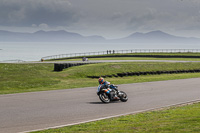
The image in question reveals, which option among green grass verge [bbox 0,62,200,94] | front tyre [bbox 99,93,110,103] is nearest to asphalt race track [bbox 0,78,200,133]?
front tyre [bbox 99,93,110,103]

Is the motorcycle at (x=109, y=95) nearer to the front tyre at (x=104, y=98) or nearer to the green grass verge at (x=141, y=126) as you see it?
the front tyre at (x=104, y=98)

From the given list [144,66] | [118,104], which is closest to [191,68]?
[144,66]

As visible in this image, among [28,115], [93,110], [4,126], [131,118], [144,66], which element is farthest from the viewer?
[144,66]

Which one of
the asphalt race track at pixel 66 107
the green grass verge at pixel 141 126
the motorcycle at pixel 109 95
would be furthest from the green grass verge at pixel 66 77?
the green grass verge at pixel 141 126

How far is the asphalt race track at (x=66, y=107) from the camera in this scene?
10602 millimetres

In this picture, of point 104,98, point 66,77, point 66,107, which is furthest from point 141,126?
point 66,77

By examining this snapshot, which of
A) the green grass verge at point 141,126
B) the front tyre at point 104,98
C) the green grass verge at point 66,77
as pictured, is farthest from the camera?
the green grass verge at point 66,77

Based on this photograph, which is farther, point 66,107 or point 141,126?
point 66,107

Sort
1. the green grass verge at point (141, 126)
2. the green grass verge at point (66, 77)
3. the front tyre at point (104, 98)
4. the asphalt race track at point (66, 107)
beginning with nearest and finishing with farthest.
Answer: the green grass verge at point (141, 126) < the asphalt race track at point (66, 107) < the front tyre at point (104, 98) < the green grass verge at point (66, 77)

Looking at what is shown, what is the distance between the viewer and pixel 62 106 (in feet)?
45.3

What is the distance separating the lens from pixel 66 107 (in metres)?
13.6

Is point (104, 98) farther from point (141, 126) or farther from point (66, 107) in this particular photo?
point (141, 126)

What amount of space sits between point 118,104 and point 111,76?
1666 cm

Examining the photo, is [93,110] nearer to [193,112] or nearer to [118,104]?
[118,104]
